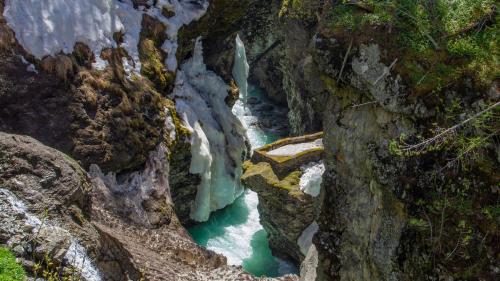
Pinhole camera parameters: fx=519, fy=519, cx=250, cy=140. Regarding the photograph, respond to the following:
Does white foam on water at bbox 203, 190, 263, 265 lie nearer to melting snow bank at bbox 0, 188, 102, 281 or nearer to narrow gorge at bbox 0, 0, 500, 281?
narrow gorge at bbox 0, 0, 500, 281

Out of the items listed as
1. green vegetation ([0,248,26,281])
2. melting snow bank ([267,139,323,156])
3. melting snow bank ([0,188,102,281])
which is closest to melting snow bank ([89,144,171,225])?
melting snow bank ([267,139,323,156])

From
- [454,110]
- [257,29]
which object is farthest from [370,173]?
[257,29]

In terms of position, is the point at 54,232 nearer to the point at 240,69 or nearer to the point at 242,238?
the point at 242,238

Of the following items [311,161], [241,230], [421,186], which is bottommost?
[241,230]

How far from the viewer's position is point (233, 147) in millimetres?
22047

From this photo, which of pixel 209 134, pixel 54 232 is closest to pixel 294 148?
pixel 209 134

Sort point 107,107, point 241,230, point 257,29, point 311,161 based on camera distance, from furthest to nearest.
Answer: point 257,29 → point 241,230 → point 311,161 → point 107,107

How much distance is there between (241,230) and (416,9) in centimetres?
1522

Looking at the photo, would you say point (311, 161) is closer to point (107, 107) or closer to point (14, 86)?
point (107, 107)

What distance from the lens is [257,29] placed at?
34656 millimetres

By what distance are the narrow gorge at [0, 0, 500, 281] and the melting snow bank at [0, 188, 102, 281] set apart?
1.0 inches

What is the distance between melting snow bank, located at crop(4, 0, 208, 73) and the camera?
14125mm

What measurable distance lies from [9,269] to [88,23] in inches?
401

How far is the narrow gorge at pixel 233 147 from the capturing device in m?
7.16
